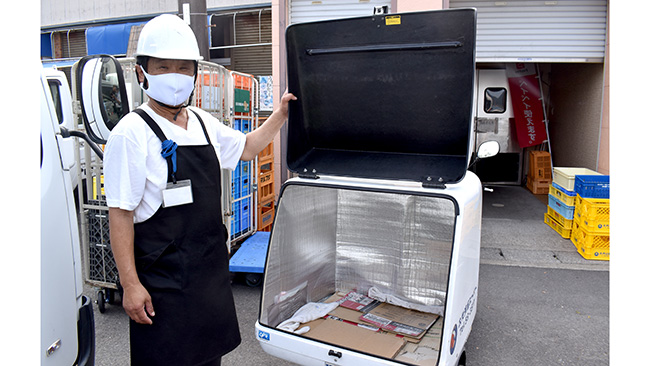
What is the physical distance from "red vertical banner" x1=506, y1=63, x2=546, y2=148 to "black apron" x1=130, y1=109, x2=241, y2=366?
8476 millimetres

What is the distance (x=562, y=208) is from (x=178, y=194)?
5.66 meters

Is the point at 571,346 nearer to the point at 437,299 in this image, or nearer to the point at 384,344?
the point at 437,299

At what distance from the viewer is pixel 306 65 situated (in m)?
Result: 2.73

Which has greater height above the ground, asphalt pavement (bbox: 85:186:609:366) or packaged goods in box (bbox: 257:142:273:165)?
packaged goods in box (bbox: 257:142:273:165)

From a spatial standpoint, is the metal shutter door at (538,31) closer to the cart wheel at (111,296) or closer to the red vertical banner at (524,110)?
the red vertical banner at (524,110)

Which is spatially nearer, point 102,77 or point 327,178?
point 327,178

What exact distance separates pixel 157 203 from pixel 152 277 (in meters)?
0.33

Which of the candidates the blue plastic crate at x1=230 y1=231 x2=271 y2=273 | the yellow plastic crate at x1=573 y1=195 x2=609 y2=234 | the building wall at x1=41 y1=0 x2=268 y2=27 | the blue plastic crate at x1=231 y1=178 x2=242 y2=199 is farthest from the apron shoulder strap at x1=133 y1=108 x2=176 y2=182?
the building wall at x1=41 y1=0 x2=268 y2=27

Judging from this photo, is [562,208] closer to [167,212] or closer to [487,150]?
[487,150]

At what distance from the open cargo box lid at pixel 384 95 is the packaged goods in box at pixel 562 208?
4054 mm

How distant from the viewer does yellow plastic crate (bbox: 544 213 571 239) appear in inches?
235

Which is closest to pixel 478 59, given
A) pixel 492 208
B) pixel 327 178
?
pixel 492 208

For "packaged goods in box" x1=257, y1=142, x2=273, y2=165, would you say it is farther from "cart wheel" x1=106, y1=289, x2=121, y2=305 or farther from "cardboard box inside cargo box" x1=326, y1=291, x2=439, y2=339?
"cardboard box inside cargo box" x1=326, y1=291, x2=439, y2=339

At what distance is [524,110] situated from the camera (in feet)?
30.2
